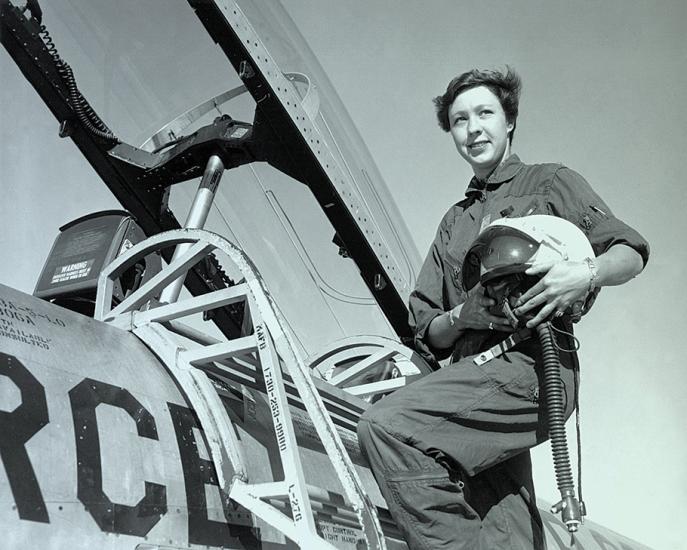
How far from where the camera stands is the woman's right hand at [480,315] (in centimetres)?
231

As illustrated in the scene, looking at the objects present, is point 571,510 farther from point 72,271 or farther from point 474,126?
point 72,271

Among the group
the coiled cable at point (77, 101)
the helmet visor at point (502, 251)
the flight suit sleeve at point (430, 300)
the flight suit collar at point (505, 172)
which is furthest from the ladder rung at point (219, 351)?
the coiled cable at point (77, 101)

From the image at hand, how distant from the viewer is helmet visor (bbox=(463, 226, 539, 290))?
2172 millimetres

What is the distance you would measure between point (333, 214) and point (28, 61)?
6.28ft

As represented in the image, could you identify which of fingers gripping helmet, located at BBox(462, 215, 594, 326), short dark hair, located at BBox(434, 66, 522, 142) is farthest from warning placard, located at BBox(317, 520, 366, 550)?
short dark hair, located at BBox(434, 66, 522, 142)

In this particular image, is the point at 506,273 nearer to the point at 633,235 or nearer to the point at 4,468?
the point at 633,235

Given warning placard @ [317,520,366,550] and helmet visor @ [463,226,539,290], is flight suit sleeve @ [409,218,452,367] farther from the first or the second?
warning placard @ [317,520,366,550]

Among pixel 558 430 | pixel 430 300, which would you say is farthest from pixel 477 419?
pixel 430 300

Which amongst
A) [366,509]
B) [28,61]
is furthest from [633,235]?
[28,61]

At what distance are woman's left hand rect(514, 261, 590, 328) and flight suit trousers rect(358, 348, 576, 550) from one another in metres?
0.22

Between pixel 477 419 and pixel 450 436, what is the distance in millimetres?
97

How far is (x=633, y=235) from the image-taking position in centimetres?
235

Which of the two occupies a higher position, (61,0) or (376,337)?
(61,0)

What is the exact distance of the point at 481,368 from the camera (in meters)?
2.29
